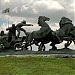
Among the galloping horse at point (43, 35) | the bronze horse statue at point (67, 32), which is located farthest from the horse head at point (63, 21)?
the galloping horse at point (43, 35)

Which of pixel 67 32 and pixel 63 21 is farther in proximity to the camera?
pixel 63 21

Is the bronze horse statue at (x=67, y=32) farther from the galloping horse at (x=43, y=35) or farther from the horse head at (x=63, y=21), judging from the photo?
the galloping horse at (x=43, y=35)

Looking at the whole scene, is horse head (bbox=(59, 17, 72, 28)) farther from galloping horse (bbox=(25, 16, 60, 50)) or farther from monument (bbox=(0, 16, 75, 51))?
galloping horse (bbox=(25, 16, 60, 50))

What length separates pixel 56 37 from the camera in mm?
28156

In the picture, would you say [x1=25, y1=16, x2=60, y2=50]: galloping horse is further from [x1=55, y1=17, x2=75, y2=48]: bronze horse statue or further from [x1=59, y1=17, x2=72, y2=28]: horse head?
[x1=59, y1=17, x2=72, y2=28]: horse head

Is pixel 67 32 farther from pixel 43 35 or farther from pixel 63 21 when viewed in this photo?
pixel 43 35

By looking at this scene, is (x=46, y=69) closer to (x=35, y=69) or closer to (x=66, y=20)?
(x=35, y=69)

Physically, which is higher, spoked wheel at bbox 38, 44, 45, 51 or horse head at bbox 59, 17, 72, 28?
horse head at bbox 59, 17, 72, 28

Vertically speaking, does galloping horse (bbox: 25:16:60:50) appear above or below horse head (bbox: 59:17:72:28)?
below

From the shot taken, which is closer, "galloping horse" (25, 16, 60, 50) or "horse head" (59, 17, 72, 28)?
"galloping horse" (25, 16, 60, 50)

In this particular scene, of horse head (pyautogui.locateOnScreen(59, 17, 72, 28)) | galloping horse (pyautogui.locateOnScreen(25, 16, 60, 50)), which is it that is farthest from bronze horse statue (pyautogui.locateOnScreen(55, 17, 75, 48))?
galloping horse (pyautogui.locateOnScreen(25, 16, 60, 50))

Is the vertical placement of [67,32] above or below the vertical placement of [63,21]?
below

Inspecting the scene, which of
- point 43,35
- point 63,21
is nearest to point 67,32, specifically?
point 63,21

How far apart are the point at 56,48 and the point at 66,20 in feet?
8.04
